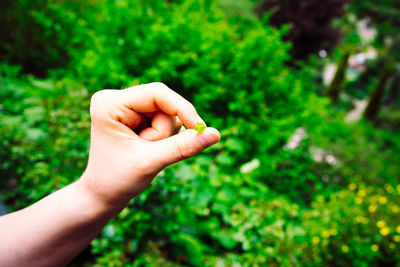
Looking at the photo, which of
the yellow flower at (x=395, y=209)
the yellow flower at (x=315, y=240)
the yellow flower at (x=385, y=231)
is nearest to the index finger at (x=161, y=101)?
the yellow flower at (x=315, y=240)

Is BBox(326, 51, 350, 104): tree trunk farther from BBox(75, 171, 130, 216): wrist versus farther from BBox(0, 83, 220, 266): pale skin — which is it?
BBox(75, 171, 130, 216): wrist

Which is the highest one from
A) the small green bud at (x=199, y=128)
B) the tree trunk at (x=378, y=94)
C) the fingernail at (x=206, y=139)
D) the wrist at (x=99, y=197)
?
the small green bud at (x=199, y=128)

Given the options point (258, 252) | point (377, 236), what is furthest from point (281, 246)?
point (377, 236)

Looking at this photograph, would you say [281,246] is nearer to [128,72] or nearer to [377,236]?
[377,236]

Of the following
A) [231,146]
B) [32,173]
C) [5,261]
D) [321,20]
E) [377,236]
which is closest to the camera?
[5,261]

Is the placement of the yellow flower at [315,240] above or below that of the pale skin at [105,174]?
below

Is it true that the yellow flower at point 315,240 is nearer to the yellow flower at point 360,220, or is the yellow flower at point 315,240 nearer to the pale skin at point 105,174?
the yellow flower at point 360,220

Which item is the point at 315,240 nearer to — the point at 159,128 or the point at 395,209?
the point at 395,209
